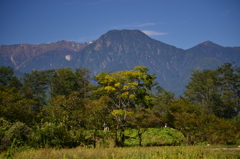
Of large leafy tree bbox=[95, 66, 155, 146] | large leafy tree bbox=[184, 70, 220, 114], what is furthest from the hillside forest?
large leafy tree bbox=[184, 70, 220, 114]

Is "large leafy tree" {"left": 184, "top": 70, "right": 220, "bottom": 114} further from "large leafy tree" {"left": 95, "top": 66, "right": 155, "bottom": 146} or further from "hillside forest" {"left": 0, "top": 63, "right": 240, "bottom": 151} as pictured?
"large leafy tree" {"left": 95, "top": 66, "right": 155, "bottom": 146}

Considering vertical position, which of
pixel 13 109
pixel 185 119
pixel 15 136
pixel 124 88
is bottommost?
pixel 15 136

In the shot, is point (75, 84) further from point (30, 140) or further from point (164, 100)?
point (30, 140)

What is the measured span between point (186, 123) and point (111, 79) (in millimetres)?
7832

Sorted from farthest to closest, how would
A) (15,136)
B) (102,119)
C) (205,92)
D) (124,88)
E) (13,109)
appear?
1. (205,92)
2. (124,88)
3. (102,119)
4. (13,109)
5. (15,136)

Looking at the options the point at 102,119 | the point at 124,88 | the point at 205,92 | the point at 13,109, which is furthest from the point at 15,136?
the point at 205,92

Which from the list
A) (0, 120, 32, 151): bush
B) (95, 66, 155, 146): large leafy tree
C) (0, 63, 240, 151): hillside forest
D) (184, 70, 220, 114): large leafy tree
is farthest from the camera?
(184, 70, 220, 114): large leafy tree

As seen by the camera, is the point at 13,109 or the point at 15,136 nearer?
the point at 15,136

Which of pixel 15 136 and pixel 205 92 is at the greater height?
pixel 205 92

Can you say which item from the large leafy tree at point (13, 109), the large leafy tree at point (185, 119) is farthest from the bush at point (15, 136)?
the large leafy tree at point (185, 119)

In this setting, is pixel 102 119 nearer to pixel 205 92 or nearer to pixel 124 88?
pixel 124 88

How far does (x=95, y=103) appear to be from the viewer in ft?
64.1

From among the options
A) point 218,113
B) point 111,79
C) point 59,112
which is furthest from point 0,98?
point 218,113

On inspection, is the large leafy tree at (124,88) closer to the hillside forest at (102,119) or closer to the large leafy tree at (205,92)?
the hillside forest at (102,119)
